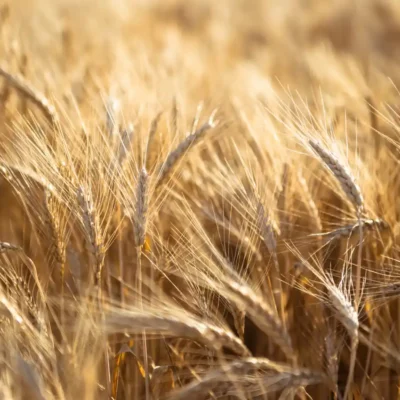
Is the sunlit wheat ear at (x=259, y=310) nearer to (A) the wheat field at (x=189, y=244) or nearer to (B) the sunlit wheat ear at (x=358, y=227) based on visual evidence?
(A) the wheat field at (x=189, y=244)

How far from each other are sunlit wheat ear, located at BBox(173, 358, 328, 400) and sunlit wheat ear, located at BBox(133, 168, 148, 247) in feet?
0.69

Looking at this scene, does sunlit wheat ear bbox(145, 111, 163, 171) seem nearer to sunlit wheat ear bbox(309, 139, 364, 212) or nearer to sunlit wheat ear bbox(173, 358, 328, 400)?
sunlit wheat ear bbox(309, 139, 364, 212)

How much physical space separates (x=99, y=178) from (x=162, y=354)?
33 cm

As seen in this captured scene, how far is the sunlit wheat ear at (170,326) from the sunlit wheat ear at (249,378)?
0.03 m

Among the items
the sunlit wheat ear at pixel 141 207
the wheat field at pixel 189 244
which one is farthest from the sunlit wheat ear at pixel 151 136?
the sunlit wheat ear at pixel 141 207

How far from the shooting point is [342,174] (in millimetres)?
955

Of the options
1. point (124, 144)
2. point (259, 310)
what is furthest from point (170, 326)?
point (124, 144)

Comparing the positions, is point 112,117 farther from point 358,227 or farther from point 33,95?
point 358,227

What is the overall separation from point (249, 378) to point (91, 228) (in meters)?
0.30

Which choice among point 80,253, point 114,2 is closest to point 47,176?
point 80,253

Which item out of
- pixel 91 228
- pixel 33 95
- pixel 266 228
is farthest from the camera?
pixel 33 95

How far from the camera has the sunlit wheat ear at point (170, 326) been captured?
75cm

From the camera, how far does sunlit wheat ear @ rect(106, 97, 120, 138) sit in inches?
42.9

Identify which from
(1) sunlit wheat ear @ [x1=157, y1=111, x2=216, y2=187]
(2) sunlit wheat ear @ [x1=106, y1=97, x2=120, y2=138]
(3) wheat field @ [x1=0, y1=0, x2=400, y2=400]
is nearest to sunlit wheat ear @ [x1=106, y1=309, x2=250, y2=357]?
(3) wheat field @ [x1=0, y1=0, x2=400, y2=400]
